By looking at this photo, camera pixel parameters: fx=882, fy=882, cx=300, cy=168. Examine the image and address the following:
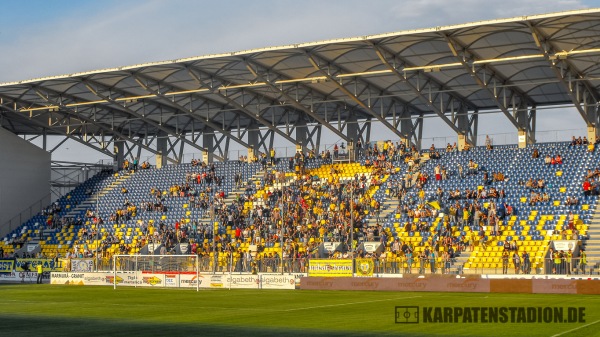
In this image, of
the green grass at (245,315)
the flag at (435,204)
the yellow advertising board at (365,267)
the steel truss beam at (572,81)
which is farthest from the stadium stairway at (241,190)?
the green grass at (245,315)

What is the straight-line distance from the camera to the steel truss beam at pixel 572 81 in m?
47.4

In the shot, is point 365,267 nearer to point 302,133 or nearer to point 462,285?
point 462,285

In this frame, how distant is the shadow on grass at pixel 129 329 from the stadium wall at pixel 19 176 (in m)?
51.3

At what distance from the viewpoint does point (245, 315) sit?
27.0 m

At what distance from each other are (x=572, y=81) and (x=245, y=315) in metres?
34.0

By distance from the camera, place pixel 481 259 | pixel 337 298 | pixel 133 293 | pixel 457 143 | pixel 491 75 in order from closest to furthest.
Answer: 1. pixel 337 298
2. pixel 133 293
3. pixel 481 259
4. pixel 491 75
5. pixel 457 143

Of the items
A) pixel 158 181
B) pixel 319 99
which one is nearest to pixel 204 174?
pixel 158 181

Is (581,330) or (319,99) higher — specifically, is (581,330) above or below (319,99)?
below

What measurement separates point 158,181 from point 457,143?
2502cm

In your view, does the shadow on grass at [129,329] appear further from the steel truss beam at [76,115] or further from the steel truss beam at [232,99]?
the steel truss beam at [76,115]

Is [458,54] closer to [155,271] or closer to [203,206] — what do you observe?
[155,271]

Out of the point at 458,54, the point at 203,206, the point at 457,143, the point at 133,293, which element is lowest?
the point at 133,293

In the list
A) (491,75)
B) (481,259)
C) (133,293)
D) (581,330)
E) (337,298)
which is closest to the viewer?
(581,330)

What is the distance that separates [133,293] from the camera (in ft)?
137
